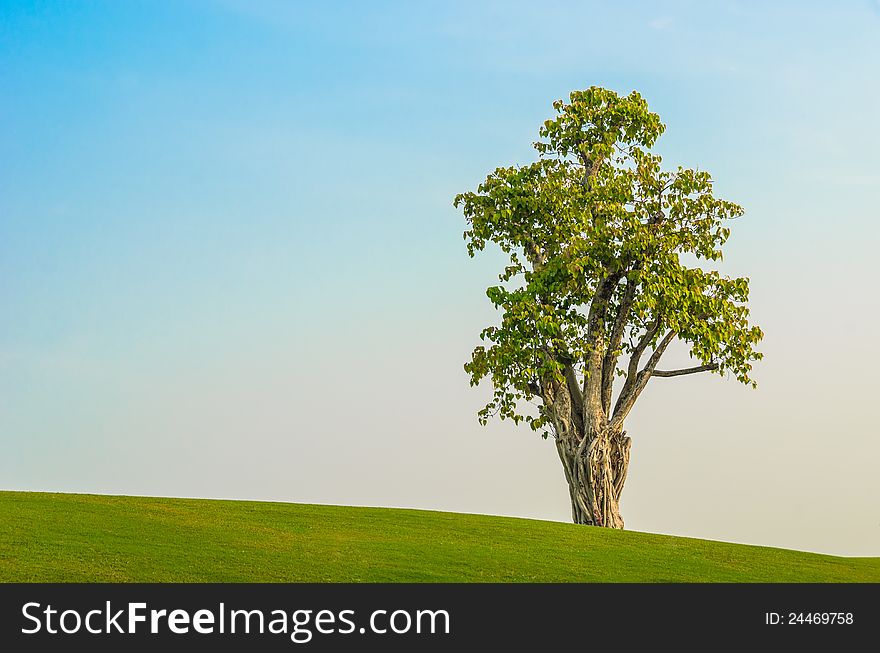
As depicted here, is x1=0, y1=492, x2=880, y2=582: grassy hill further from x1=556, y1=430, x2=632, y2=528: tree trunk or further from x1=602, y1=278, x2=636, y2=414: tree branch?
Result: x1=602, y1=278, x2=636, y2=414: tree branch

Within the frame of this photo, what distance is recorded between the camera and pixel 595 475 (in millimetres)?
23562

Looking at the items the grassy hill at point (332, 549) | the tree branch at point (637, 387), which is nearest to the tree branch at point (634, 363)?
the tree branch at point (637, 387)

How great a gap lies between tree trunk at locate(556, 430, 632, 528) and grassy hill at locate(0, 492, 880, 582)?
9.21ft

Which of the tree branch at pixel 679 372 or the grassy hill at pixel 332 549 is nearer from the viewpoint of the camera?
the grassy hill at pixel 332 549

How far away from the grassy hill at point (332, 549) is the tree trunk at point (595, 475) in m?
2.81

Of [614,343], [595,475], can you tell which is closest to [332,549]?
[595,475]

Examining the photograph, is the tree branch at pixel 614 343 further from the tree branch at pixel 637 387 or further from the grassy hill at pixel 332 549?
the grassy hill at pixel 332 549

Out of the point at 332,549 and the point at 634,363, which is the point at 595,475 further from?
the point at 332,549

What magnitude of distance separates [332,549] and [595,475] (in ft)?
29.1

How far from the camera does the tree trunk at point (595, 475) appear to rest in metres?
23.5
